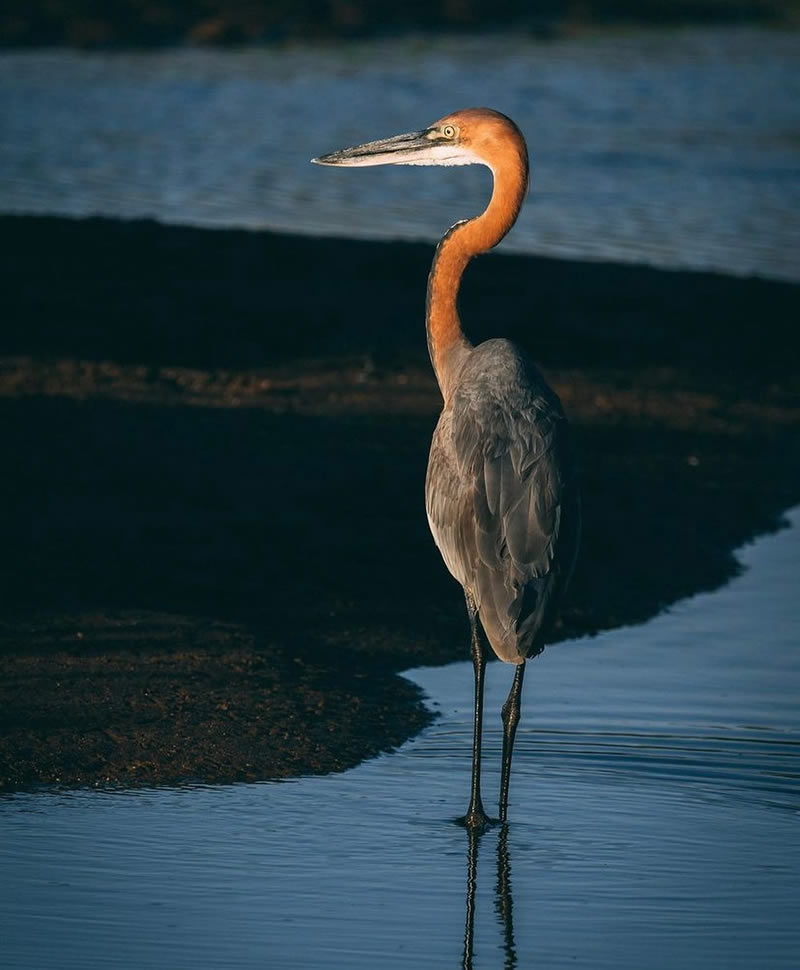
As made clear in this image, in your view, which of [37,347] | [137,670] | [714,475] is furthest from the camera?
[37,347]

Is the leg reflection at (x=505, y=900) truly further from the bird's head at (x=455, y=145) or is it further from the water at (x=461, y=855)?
the bird's head at (x=455, y=145)

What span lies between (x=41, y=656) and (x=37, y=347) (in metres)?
6.37

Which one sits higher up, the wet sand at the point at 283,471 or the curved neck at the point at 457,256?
the curved neck at the point at 457,256

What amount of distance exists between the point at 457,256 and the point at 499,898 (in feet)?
10.6

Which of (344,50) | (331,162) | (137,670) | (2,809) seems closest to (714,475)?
(331,162)

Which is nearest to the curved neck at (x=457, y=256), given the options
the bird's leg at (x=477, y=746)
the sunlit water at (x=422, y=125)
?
the bird's leg at (x=477, y=746)

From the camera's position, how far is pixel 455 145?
8.61 meters

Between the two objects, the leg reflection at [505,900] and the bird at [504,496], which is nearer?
the leg reflection at [505,900]

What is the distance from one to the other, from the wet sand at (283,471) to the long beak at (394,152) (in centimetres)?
220

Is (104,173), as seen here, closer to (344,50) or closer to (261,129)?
(261,129)

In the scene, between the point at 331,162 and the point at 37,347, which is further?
the point at 37,347

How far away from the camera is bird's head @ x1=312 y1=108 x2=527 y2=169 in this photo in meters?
8.39

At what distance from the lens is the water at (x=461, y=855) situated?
19.2ft

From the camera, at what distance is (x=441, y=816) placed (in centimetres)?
711
